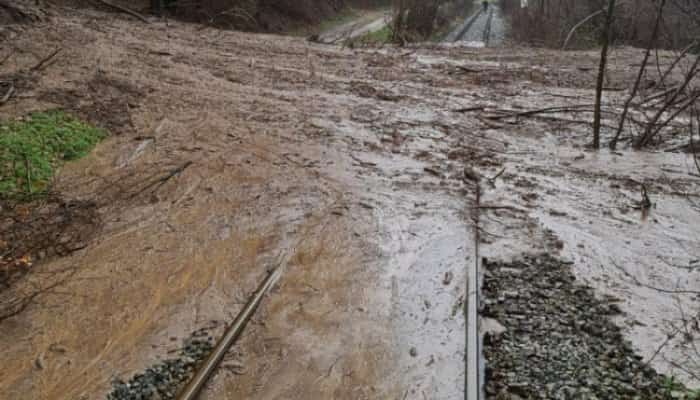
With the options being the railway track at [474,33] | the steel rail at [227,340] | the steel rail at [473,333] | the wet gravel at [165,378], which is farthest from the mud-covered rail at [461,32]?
the wet gravel at [165,378]

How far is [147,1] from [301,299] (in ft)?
65.0

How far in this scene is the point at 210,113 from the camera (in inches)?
418

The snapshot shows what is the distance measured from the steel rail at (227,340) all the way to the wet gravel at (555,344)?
2285 millimetres

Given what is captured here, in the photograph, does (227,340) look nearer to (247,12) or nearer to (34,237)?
(34,237)

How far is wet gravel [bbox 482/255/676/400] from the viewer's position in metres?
4.39

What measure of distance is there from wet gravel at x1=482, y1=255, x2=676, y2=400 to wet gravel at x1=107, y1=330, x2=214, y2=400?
8.28 ft

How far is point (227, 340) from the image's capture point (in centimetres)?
496

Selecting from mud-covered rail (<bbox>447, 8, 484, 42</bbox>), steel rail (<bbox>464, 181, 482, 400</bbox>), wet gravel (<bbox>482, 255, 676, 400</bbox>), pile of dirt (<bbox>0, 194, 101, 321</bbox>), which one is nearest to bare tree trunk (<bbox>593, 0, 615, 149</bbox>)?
steel rail (<bbox>464, 181, 482, 400</bbox>)

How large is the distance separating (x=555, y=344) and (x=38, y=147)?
7.63m

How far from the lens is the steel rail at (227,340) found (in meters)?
4.39

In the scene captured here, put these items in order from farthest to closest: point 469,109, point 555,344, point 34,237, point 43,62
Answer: point 469,109, point 43,62, point 34,237, point 555,344

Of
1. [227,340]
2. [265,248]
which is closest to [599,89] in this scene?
[265,248]

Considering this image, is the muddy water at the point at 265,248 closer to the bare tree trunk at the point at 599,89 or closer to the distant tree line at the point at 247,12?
the bare tree trunk at the point at 599,89

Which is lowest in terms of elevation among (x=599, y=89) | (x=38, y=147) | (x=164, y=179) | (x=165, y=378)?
(x=165, y=378)
